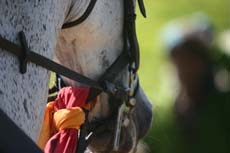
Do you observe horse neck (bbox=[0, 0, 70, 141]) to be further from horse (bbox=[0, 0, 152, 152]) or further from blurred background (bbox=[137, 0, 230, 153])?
blurred background (bbox=[137, 0, 230, 153])

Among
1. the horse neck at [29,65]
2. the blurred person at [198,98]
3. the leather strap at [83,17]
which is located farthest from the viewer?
the leather strap at [83,17]

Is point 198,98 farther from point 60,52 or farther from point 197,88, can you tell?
point 60,52

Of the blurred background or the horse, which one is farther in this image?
the horse

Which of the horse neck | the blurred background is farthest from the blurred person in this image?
the horse neck

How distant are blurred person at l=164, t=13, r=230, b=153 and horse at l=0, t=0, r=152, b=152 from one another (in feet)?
1.64

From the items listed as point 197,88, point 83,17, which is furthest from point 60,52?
point 197,88

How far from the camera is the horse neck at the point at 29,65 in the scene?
3082mm

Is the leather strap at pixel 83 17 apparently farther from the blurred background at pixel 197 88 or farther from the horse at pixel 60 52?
the blurred background at pixel 197 88

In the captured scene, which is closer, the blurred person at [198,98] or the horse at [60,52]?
the blurred person at [198,98]

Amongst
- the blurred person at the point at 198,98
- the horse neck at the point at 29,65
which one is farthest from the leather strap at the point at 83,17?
the blurred person at the point at 198,98

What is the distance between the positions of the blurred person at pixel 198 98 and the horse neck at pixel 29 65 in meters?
0.49

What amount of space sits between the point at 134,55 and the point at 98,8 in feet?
1.51

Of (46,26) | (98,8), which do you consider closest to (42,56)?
(46,26)

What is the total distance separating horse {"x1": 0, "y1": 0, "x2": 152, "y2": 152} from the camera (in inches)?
122
